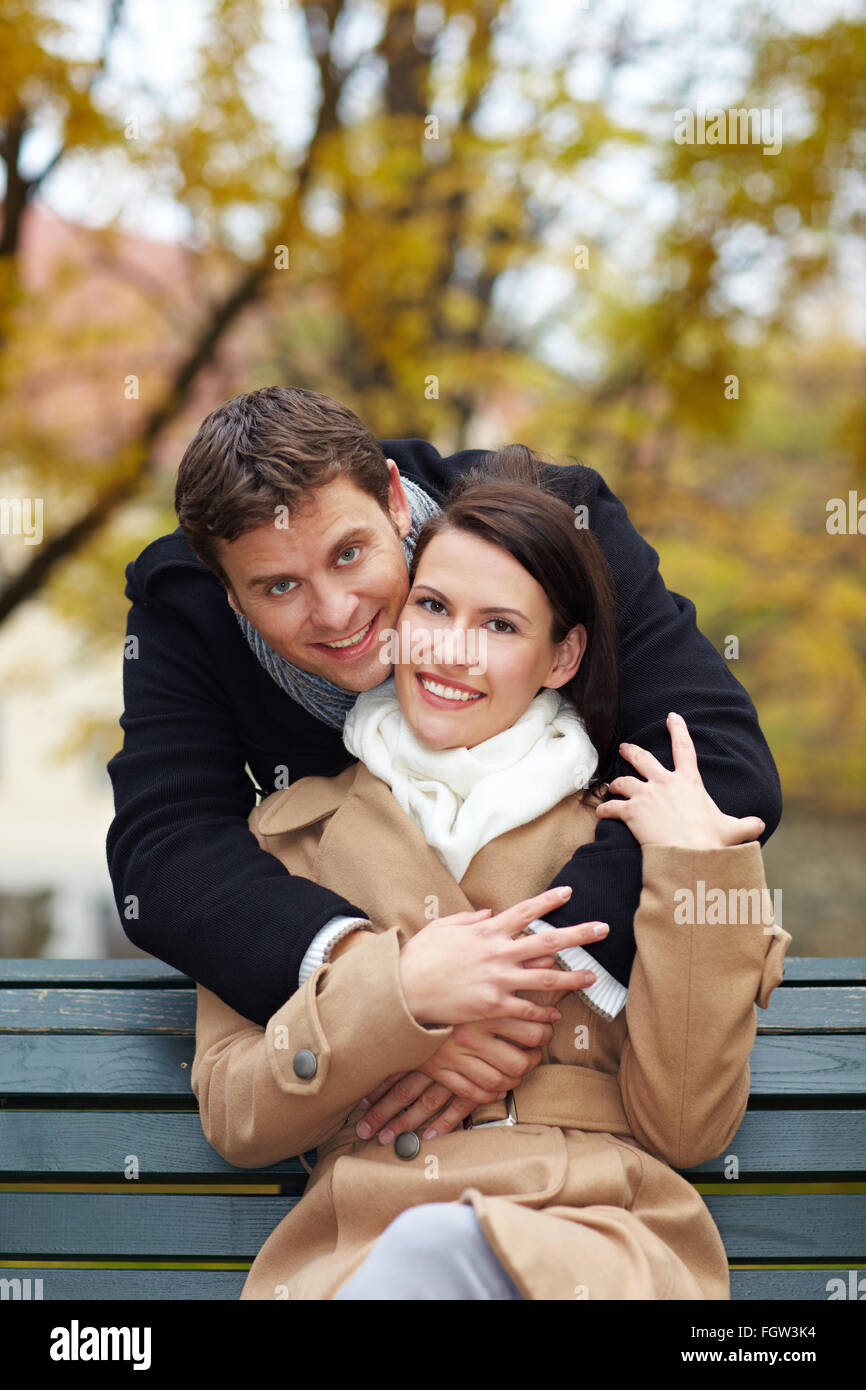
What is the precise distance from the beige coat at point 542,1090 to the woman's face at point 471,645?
183 millimetres

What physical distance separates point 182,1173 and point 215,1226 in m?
0.11

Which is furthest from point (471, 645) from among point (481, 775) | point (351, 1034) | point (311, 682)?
point (351, 1034)

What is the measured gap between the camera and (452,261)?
18.7 ft

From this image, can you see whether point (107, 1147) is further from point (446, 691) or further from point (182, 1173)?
point (446, 691)

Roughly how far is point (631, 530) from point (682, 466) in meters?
4.41

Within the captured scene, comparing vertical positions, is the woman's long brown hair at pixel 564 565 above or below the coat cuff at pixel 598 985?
above

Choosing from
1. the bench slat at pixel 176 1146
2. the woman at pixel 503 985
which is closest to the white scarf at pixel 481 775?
the woman at pixel 503 985

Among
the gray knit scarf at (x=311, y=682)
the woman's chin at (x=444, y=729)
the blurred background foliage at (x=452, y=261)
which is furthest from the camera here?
the blurred background foliage at (x=452, y=261)

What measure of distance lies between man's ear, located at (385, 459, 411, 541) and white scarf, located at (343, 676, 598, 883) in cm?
38

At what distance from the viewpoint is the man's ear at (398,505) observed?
231 cm

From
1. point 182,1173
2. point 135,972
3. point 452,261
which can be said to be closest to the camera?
point 182,1173

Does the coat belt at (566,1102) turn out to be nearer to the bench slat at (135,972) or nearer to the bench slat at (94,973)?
the bench slat at (135,972)

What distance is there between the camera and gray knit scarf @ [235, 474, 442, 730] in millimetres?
2254
